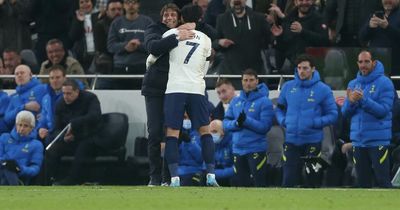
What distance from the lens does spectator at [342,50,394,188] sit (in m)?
19.6

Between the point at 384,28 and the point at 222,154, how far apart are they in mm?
3050

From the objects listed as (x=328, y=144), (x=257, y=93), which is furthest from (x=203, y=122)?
(x=328, y=144)

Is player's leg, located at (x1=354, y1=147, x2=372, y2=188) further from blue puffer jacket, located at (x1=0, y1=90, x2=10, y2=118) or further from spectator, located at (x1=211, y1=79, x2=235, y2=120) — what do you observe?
blue puffer jacket, located at (x1=0, y1=90, x2=10, y2=118)

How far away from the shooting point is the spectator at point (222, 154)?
21469 mm

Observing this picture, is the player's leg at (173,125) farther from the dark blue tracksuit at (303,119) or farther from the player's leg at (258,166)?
the player's leg at (258,166)

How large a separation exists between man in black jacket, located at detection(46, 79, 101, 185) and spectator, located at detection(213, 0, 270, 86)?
2162mm

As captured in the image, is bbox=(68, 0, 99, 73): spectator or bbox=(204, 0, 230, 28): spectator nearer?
bbox=(204, 0, 230, 28): spectator

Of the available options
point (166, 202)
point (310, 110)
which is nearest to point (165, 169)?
point (310, 110)

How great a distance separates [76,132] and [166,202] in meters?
8.54

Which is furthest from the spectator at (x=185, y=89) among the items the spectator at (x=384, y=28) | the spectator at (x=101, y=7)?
the spectator at (x=101, y=7)

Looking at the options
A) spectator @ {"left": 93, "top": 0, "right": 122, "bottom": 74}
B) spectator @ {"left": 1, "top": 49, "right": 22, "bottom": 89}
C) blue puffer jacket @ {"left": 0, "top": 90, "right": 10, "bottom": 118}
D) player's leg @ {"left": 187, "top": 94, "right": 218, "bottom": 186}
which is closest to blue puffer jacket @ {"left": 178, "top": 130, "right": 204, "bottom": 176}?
player's leg @ {"left": 187, "top": 94, "right": 218, "bottom": 186}

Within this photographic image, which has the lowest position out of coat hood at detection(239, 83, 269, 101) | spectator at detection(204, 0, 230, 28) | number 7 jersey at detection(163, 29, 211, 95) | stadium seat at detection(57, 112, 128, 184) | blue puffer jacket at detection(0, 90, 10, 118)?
stadium seat at detection(57, 112, 128, 184)

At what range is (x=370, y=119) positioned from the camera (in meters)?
19.8

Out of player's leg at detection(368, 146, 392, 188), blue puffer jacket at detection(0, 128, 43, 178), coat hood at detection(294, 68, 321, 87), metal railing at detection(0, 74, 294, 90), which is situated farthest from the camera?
metal railing at detection(0, 74, 294, 90)
